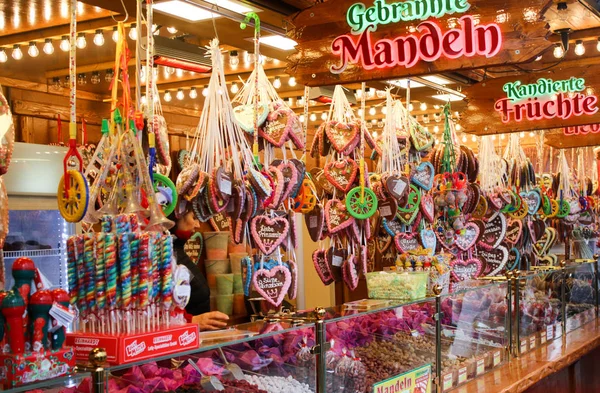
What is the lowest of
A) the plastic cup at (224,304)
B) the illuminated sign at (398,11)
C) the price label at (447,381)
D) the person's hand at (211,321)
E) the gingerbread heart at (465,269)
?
the price label at (447,381)

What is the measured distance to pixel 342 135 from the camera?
13.7 ft

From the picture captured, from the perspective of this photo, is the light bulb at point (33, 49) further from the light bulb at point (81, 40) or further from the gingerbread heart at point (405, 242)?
the gingerbread heart at point (405, 242)

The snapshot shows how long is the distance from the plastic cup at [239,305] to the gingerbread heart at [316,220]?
85.1 inches

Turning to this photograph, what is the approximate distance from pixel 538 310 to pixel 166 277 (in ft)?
11.7

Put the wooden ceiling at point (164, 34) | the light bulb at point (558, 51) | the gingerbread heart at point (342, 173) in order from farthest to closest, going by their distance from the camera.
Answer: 1. the light bulb at point (558, 51)
2. the wooden ceiling at point (164, 34)
3. the gingerbread heart at point (342, 173)

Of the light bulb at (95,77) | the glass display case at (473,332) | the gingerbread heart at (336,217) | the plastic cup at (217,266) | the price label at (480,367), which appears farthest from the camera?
the light bulb at (95,77)

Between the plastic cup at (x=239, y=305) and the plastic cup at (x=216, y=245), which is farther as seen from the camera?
the plastic cup at (x=216, y=245)

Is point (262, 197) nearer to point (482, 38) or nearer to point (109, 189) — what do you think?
point (109, 189)

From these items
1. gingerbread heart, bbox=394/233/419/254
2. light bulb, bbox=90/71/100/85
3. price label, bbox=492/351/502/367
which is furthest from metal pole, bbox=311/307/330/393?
light bulb, bbox=90/71/100/85

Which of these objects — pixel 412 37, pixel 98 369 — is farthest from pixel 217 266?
pixel 98 369

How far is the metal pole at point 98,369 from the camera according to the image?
1823mm

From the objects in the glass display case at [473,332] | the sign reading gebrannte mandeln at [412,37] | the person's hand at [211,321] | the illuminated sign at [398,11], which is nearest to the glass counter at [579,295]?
the glass display case at [473,332]

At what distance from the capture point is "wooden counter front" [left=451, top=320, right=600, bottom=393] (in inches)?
149

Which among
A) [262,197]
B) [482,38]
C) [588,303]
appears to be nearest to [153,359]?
[262,197]
